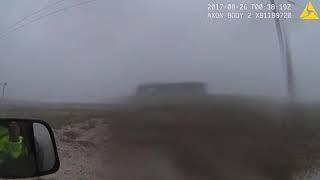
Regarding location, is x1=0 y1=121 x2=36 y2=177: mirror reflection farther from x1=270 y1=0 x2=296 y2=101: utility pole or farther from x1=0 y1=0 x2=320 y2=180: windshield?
x1=270 y1=0 x2=296 y2=101: utility pole

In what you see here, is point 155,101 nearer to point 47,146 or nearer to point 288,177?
point 47,146

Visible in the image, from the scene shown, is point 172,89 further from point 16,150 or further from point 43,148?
point 16,150

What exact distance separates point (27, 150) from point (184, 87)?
34.5 inches

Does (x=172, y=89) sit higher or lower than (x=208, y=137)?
higher

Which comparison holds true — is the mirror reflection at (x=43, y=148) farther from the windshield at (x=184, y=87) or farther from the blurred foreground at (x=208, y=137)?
the blurred foreground at (x=208, y=137)

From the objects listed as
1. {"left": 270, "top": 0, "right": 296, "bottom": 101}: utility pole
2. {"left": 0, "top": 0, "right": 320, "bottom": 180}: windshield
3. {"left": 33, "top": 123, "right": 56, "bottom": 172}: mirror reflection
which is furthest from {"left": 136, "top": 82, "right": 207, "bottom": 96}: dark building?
{"left": 33, "top": 123, "right": 56, "bottom": 172}: mirror reflection

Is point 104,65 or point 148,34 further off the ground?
point 148,34

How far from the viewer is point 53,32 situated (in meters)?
2.17

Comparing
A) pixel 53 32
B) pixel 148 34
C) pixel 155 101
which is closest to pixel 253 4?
pixel 148 34

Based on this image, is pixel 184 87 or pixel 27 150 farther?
pixel 27 150

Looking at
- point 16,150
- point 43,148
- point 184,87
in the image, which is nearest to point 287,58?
point 184,87

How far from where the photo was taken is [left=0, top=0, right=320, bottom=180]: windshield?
81.6 inches

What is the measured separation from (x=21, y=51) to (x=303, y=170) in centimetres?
156

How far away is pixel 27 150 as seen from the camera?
219cm
